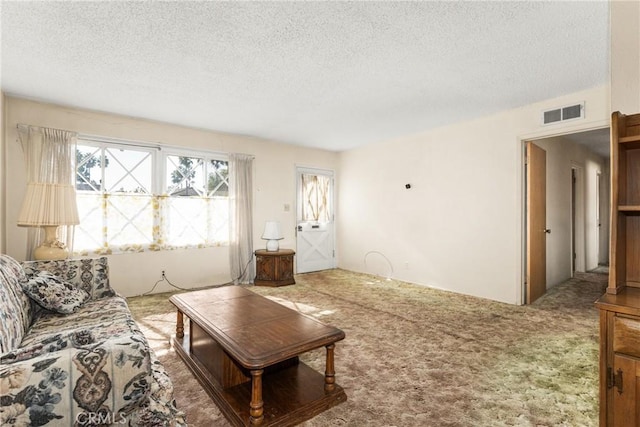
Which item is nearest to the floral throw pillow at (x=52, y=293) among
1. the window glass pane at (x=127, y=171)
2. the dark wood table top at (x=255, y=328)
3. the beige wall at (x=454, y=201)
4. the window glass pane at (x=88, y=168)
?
the dark wood table top at (x=255, y=328)

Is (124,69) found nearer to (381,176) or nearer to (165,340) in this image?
(165,340)

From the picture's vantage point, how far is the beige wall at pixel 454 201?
3.88m

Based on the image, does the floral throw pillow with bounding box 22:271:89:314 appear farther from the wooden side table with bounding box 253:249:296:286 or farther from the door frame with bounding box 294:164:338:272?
the door frame with bounding box 294:164:338:272

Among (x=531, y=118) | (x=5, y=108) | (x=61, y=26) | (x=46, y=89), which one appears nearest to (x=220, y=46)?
(x=61, y=26)

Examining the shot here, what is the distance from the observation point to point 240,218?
5059 mm

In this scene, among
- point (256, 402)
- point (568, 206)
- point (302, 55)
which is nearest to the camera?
point (256, 402)

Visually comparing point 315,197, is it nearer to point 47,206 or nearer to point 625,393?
point 47,206

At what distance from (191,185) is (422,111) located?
137 inches

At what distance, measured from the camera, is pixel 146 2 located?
192cm

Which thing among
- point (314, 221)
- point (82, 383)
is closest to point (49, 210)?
point (82, 383)

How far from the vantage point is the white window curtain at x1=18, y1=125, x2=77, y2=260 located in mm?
3520

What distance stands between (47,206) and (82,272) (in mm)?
866

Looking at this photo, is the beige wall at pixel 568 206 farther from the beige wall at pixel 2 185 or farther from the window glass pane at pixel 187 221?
the beige wall at pixel 2 185

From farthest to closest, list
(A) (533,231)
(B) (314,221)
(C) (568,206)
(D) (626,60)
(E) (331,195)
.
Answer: (E) (331,195) < (B) (314,221) < (C) (568,206) < (A) (533,231) < (D) (626,60)
